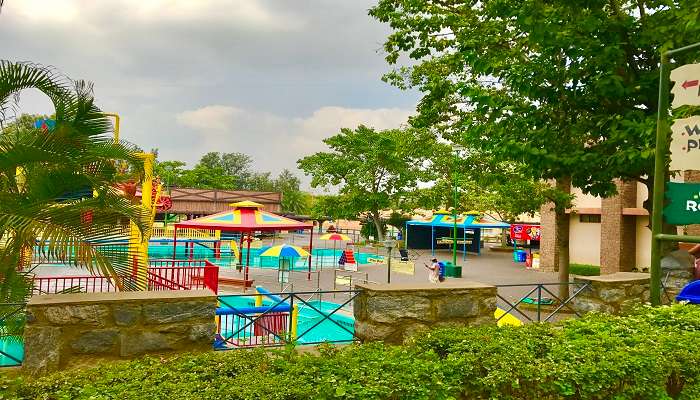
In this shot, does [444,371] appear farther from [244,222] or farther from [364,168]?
[364,168]

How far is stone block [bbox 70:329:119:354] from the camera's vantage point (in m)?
4.35

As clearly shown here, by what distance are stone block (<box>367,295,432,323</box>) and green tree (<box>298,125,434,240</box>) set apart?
36848 mm

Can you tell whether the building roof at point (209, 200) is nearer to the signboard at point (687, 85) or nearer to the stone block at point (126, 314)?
the stone block at point (126, 314)

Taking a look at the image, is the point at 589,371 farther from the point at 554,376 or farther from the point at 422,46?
the point at 422,46

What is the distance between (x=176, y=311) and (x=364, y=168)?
130 feet

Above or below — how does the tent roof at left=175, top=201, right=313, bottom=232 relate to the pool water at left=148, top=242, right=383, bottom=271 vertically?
above

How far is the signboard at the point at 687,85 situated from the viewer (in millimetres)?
5266

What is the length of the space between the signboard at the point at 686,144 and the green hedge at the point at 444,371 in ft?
5.64

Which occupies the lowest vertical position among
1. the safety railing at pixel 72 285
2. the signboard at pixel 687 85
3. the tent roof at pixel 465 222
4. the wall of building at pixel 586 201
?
the safety railing at pixel 72 285

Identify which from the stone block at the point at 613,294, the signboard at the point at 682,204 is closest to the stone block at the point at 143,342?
the signboard at the point at 682,204

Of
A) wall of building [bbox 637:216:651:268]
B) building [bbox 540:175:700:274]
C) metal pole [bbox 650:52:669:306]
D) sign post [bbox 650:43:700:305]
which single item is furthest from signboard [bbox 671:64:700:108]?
wall of building [bbox 637:216:651:268]

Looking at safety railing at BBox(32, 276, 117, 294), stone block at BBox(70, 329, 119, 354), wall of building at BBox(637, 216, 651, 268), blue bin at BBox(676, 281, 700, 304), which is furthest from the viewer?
wall of building at BBox(637, 216, 651, 268)

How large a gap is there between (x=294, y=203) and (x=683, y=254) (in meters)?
84.1

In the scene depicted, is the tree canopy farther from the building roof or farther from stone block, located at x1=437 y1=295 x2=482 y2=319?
the building roof
